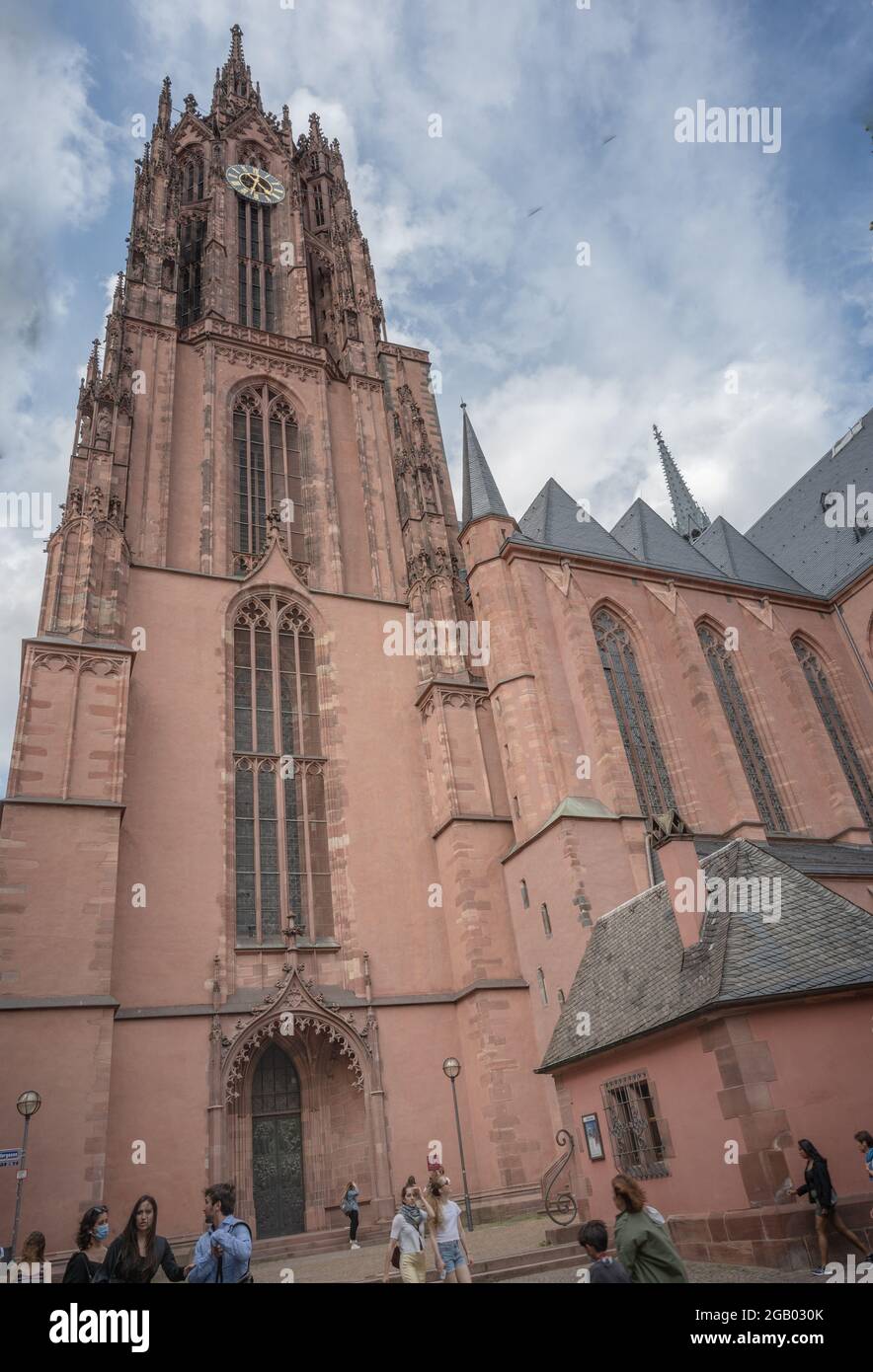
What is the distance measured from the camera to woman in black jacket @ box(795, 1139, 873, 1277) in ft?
26.7

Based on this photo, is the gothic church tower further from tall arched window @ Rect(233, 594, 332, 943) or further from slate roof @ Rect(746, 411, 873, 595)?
slate roof @ Rect(746, 411, 873, 595)

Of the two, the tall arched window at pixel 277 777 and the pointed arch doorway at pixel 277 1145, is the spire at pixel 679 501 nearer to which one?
the tall arched window at pixel 277 777

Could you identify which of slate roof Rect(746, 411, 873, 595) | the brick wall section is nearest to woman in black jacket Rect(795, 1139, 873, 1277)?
the brick wall section

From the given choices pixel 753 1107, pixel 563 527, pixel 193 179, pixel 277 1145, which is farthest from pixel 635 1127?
pixel 193 179

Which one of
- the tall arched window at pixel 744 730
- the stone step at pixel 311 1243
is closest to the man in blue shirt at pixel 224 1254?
the stone step at pixel 311 1243

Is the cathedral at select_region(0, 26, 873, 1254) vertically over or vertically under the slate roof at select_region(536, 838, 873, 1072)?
over

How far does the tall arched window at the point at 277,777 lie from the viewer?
61.7 feet

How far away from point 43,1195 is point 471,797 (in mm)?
11092

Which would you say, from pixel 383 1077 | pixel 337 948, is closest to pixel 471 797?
pixel 337 948

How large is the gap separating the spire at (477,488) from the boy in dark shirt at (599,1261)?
20.9 metres

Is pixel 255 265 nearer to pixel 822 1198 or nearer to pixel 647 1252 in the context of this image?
pixel 822 1198

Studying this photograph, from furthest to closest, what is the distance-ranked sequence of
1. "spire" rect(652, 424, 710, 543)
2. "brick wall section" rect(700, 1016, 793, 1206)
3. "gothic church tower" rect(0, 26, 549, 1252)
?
1. "spire" rect(652, 424, 710, 543)
2. "gothic church tower" rect(0, 26, 549, 1252)
3. "brick wall section" rect(700, 1016, 793, 1206)

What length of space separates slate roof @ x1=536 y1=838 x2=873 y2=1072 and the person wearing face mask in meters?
6.38

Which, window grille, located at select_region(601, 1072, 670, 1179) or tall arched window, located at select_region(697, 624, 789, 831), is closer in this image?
window grille, located at select_region(601, 1072, 670, 1179)
